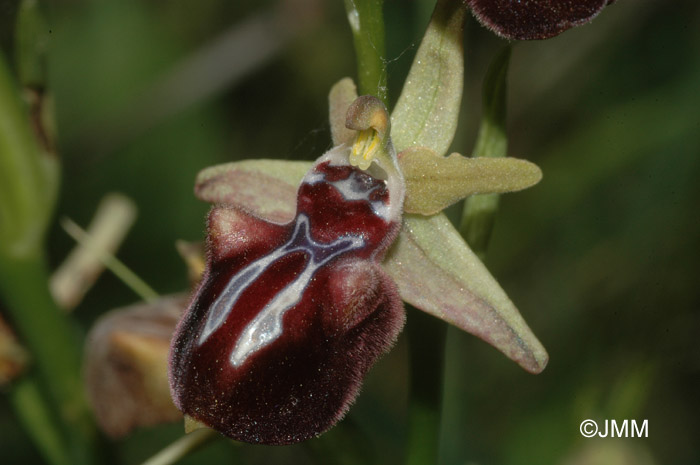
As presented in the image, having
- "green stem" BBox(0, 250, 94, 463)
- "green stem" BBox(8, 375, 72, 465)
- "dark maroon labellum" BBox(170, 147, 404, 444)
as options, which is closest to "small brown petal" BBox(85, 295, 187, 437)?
"green stem" BBox(0, 250, 94, 463)

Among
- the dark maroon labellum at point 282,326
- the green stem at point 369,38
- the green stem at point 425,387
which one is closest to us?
the dark maroon labellum at point 282,326

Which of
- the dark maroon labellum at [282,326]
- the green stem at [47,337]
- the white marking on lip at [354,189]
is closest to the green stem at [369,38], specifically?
the white marking on lip at [354,189]

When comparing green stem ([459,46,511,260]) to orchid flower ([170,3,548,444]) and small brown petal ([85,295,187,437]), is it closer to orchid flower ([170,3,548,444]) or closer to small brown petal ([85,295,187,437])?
orchid flower ([170,3,548,444])

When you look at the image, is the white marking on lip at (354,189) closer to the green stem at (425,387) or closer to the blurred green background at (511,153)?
the green stem at (425,387)

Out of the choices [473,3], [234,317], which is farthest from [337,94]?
[234,317]

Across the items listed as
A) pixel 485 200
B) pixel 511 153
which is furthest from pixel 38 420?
pixel 511 153

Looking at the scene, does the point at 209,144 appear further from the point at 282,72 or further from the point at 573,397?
the point at 573,397
